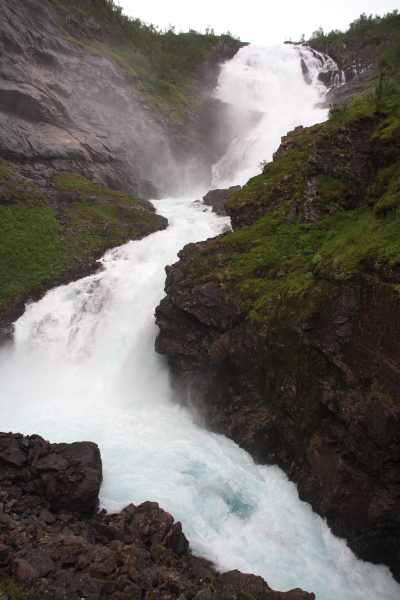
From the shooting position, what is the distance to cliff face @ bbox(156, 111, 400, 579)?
8.99 m

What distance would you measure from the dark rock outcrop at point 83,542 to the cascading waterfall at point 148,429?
1011 millimetres

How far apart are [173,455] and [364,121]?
17033mm

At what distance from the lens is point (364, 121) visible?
16.5m

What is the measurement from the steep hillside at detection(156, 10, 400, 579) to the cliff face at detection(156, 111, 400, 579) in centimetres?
4

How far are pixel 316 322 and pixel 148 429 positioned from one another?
27.1ft

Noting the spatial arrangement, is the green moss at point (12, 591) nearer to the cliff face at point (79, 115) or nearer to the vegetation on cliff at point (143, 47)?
the cliff face at point (79, 115)

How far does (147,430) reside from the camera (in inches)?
568

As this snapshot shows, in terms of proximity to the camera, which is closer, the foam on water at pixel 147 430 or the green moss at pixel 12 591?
the green moss at pixel 12 591

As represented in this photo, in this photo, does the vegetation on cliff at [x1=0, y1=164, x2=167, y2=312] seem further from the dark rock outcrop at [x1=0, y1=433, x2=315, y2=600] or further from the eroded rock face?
the dark rock outcrop at [x1=0, y1=433, x2=315, y2=600]

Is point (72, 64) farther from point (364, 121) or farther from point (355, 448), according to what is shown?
point (355, 448)

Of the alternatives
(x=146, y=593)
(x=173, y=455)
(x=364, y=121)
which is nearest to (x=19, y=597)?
(x=146, y=593)

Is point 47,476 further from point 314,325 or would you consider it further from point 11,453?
point 314,325

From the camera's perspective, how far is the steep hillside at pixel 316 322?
9.00m

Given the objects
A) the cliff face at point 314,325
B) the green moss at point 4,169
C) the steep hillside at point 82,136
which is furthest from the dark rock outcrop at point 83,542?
the green moss at point 4,169
